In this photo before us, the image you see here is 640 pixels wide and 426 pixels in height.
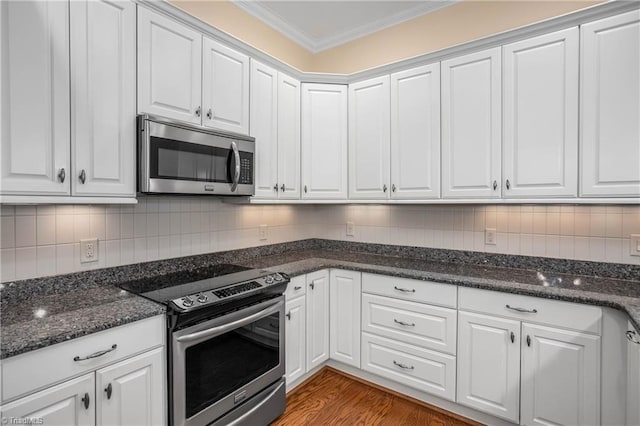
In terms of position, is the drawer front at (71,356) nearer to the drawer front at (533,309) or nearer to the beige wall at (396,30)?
the drawer front at (533,309)

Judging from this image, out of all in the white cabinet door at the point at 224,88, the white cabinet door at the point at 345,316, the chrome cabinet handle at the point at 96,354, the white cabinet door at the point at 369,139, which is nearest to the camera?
the chrome cabinet handle at the point at 96,354

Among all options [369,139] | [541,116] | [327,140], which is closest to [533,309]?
[541,116]

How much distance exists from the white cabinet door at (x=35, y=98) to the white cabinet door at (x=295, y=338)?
147 centimetres

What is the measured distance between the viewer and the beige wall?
2.35 metres

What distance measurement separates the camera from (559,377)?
176cm

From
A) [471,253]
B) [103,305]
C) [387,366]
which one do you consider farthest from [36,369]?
[471,253]

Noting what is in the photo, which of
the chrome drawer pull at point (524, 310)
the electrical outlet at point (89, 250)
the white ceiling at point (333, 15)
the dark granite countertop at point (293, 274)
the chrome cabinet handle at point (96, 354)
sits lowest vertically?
the chrome cabinet handle at point (96, 354)

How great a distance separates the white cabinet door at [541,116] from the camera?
193 cm

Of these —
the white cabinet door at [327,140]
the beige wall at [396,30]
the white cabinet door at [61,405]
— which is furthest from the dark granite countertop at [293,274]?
the beige wall at [396,30]

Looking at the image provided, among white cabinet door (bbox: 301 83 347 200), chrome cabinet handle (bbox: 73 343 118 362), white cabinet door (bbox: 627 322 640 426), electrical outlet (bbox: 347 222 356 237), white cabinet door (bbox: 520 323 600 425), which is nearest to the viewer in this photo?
chrome cabinet handle (bbox: 73 343 118 362)

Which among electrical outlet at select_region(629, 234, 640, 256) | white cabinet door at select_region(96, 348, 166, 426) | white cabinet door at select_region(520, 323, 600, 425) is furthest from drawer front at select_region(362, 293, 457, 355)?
white cabinet door at select_region(96, 348, 166, 426)

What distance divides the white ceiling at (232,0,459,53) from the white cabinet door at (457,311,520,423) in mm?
2429

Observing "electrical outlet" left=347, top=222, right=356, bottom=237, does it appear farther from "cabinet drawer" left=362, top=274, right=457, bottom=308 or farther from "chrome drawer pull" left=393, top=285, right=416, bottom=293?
"chrome drawer pull" left=393, top=285, right=416, bottom=293

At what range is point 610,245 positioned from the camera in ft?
6.77
